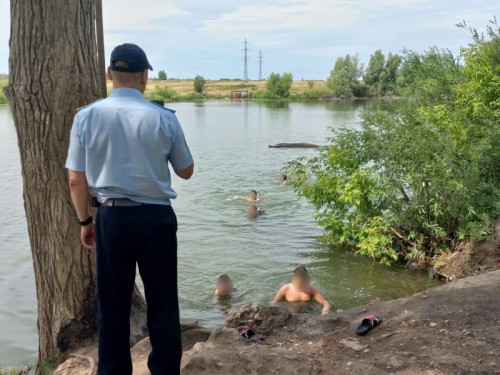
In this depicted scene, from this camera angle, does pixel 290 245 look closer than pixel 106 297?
No

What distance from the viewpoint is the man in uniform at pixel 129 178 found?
3.46 m

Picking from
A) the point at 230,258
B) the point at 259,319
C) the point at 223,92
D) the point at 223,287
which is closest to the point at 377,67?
the point at 223,92

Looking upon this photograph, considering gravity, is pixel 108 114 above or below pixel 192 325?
above

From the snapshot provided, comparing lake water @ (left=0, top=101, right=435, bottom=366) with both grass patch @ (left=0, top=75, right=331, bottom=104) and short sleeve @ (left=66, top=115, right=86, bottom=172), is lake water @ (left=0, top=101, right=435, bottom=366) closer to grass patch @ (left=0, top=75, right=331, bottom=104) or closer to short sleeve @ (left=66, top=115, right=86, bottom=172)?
short sleeve @ (left=66, top=115, right=86, bottom=172)

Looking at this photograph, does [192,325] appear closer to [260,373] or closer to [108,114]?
[260,373]

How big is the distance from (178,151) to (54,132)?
1.93 m

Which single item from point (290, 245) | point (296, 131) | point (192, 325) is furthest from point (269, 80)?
point (192, 325)

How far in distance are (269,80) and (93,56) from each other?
107 metres

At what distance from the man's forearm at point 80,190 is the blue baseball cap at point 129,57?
741mm

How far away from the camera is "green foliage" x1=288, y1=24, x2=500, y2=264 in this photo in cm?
1030

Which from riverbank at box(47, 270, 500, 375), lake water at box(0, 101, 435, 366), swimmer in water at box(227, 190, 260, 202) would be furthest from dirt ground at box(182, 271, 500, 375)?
swimmer in water at box(227, 190, 260, 202)

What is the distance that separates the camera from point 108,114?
3455 millimetres

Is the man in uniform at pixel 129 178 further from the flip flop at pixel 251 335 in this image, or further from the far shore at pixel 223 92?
the far shore at pixel 223 92

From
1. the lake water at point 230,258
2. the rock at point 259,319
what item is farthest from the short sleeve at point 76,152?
the lake water at point 230,258
